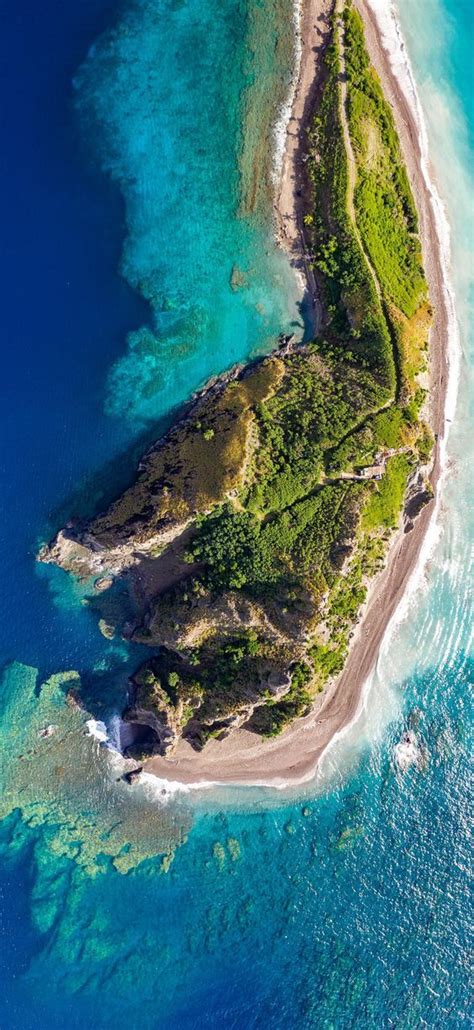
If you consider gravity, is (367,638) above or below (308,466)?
below

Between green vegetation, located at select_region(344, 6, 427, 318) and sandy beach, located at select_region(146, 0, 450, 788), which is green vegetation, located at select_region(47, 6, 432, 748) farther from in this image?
sandy beach, located at select_region(146, 0, 450, 788)

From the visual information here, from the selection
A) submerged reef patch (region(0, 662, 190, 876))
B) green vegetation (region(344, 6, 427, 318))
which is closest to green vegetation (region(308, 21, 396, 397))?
green vegetation (region(344, 6, 427, 318))

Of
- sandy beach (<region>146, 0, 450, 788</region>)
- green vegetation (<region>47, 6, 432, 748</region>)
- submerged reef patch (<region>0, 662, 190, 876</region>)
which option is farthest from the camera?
submerged reef patch (<region>0, 662, 190, 876</region>)

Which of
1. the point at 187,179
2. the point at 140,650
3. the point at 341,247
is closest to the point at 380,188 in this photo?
the point at 341,247

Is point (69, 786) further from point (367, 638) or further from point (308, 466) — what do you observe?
point (308, 466)

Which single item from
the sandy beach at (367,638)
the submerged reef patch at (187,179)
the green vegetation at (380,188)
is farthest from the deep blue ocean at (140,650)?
the green vegetation at (380,188)

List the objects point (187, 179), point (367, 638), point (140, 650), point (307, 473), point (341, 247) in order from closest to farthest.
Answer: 1. point (307, 473)
2. point (341, 247)
3. point (187, 179)
4. point (140, 650)
5. point (367, 638)

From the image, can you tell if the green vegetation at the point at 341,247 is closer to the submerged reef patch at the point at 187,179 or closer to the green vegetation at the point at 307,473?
the green vegetation at the point at 307,473
